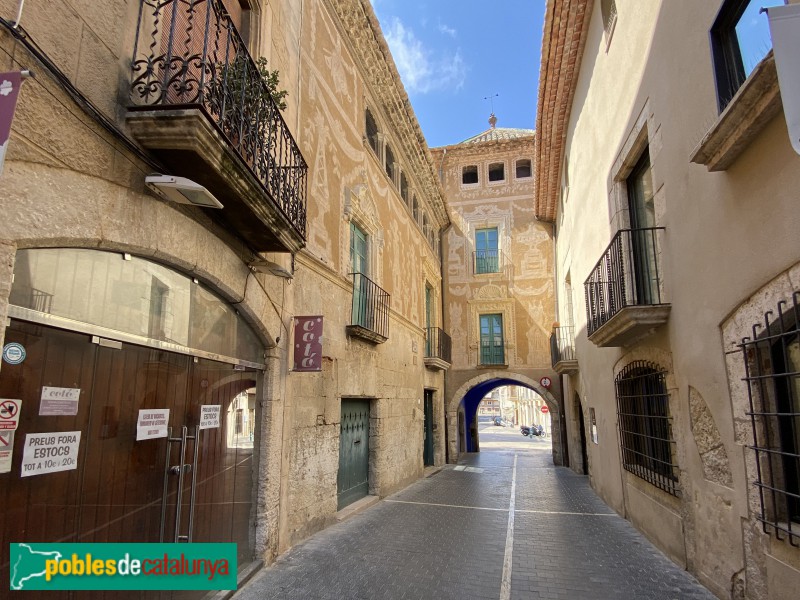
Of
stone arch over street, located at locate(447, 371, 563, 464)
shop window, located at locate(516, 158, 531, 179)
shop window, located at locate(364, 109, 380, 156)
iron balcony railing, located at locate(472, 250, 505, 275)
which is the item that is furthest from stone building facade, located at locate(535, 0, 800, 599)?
shop window, located at locate(516, 158, 531, 179)

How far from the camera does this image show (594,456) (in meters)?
9.60

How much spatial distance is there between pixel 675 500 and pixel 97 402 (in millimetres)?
5580

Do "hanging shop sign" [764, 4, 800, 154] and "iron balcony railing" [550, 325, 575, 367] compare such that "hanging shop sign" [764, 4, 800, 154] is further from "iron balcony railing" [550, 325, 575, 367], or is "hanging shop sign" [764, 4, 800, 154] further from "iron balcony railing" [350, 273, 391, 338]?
"iron balcony railing" [550, 325, 575, 367]

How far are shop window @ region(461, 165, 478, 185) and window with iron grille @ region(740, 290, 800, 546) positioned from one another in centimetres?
1573

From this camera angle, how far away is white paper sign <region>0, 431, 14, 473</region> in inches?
92.8

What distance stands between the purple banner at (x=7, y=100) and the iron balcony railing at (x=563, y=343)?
40.1ft

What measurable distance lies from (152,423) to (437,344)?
38.6 feet

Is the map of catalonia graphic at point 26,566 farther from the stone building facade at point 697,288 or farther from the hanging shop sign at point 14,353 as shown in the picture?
the stone building facade at point 697,288

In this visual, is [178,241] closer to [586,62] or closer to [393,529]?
[393,529]

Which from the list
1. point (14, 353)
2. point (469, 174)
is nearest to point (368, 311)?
point (14, 353)

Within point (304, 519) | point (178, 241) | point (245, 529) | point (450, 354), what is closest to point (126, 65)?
point (178, 241)

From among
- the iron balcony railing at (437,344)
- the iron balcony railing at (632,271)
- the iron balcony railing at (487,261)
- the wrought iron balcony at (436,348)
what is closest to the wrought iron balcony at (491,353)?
the iron balcony railing at (437,344)

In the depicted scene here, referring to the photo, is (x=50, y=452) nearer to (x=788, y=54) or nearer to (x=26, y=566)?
(x=26, y=566)

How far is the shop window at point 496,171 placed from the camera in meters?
18.3
